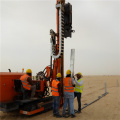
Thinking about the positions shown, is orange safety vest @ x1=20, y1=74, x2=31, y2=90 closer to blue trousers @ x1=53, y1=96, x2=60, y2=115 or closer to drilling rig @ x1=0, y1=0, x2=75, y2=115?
drilling rig @ x1=0, y1=0, x2=75, y2=115

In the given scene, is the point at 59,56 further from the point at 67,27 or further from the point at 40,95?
the point at 40,95

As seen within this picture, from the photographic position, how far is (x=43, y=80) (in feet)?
26.8

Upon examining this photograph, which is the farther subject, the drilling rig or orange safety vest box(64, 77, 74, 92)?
orange safety vest box(64, 77, 74, 92)

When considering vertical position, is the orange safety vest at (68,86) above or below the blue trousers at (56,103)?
above

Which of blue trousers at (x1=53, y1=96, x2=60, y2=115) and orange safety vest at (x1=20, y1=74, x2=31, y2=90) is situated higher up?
orange safety vest at (x1=20, y1=74, x2=31, y2=90)

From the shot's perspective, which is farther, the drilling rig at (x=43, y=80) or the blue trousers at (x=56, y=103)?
the blue trousers at (x=56, y=103)

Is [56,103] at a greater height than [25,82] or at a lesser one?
lesser

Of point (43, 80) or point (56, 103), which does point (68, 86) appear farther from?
point (43, 80)

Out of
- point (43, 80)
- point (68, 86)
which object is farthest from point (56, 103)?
point (43, 80)

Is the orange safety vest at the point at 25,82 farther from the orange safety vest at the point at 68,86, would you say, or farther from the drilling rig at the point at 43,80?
the orange safety vest at the point at 68,86

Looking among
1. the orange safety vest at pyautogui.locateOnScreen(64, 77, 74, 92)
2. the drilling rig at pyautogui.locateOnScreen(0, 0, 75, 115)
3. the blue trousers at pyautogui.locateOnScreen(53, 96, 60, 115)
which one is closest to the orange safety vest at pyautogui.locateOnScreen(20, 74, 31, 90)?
the drilling rig at pyautogui.locateOnScreen(0, 0, 75, 115)

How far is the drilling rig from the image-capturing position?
270 inches

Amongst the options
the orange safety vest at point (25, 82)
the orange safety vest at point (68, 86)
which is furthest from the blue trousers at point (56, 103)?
the orange safety vest at point (25, 82)

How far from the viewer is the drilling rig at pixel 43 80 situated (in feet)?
22.5
